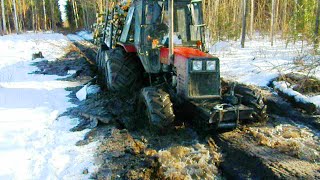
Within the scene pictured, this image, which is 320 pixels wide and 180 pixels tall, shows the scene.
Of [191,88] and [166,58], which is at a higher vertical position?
[166,58]

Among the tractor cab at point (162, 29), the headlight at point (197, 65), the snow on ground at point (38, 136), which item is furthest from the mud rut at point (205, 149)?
the tractor cab at point (162, 29)

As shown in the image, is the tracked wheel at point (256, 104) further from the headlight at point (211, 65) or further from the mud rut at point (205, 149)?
the headlight at point (211, 65)

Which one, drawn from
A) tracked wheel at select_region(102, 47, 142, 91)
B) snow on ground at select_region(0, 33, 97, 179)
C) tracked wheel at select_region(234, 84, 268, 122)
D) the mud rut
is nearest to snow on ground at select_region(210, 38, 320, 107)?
tracked wheel at select_region(234, 84, 268, 122)

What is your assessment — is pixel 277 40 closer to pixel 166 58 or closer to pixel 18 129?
pixel 166 58

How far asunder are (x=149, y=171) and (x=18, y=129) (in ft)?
9.83

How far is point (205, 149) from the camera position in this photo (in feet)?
16.5

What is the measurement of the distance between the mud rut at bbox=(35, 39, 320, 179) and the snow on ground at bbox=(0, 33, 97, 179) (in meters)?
0.26

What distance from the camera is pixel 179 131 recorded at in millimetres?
5730

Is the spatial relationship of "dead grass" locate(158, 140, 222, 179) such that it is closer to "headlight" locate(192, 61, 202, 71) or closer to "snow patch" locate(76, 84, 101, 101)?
"headlight" locate(192, 61, 202, 71)

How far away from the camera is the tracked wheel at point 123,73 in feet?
25.4

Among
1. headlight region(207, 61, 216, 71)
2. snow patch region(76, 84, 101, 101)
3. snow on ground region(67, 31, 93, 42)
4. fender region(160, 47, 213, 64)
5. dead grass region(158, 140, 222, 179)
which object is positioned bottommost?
dead grass region(158, 140, 222, 179)

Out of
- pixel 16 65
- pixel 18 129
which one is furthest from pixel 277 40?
pixel 18 129

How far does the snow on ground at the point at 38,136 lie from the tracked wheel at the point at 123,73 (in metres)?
1.21

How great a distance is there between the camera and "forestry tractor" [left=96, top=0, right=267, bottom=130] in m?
5.38
